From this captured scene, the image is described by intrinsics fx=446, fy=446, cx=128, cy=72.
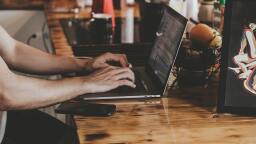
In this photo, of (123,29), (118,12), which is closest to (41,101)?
(123,29)

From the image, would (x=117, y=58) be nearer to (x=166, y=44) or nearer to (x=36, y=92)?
(x=166, y=44)

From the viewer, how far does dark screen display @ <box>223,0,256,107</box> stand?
122 cm

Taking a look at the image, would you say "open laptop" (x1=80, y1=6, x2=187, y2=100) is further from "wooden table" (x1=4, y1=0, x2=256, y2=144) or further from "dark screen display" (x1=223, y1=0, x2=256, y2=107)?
"dark screen display" (x1=223, y1=0, x2=256, y2=107)

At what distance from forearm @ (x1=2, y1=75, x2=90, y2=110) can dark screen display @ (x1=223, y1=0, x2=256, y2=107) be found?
1.43 feet

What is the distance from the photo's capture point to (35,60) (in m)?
1.87

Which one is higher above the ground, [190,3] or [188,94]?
[190,3]

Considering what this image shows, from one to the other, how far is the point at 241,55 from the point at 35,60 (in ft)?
3.09

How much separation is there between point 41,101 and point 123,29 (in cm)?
123

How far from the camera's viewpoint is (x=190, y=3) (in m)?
1.85

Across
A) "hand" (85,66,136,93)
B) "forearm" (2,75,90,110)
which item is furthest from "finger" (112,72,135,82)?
"forearm" (2,75,90,110)

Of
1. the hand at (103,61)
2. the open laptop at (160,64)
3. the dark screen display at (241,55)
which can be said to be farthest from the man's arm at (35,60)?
the dark screen display at (241,55)

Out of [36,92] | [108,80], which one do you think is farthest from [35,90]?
[108,80]

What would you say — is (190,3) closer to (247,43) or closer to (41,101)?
(247,43)

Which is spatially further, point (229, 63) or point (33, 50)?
point (33, 50)
